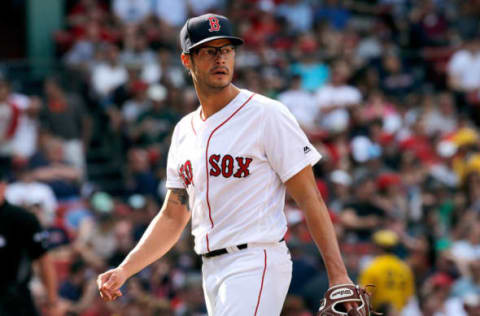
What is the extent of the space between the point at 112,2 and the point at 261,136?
12127 millimetres

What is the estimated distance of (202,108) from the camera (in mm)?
4555

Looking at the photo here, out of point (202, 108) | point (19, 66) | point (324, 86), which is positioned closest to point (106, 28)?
point (19, 66)

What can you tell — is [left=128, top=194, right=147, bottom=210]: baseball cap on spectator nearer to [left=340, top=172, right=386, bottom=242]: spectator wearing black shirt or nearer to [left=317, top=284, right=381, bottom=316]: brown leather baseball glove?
[left=340, top=172, right=386, bottom=242]: spectator wearing black shirt

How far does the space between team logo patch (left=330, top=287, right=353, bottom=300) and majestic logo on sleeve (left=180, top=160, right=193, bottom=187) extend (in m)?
0.97

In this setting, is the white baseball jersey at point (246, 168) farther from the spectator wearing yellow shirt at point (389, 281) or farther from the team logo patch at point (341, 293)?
the spectator wearing yellow shirt at point (389, 281)

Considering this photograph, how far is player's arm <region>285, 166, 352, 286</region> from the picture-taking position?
13.3 ft

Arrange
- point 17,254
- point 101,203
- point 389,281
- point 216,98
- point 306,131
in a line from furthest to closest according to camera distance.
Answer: point 306,131, point 101,203, point 389,281, point 17,254, point 216,98

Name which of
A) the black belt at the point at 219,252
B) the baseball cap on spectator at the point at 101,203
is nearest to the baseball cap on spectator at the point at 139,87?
the baseball cap on spectator at the point at 101,203

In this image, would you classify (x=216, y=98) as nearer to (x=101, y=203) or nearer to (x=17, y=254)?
(x=17, y=254)

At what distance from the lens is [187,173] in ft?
14.7

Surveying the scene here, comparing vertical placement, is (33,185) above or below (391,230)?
above

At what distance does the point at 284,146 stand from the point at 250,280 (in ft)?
2.14

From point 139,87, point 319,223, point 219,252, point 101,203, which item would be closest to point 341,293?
point 319,223

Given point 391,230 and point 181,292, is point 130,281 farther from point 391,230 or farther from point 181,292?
point 391,230
